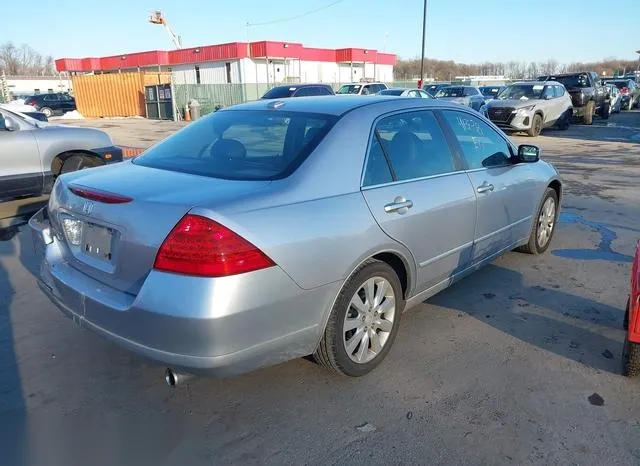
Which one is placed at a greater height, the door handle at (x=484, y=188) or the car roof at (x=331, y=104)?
the car roof at (x=331, y=104)

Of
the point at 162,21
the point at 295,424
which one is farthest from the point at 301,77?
the point at 295,424

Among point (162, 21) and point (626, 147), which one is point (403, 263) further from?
point (162, 21)

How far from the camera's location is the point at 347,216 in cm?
277

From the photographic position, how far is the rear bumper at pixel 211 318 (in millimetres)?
2279

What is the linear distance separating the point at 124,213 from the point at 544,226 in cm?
421

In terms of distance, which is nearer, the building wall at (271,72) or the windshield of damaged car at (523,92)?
the windshield of damaged car at (523,92)

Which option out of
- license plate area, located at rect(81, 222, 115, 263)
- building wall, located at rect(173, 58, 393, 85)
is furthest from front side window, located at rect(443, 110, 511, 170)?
building wall, located at rect(173, 58, 393, 85)

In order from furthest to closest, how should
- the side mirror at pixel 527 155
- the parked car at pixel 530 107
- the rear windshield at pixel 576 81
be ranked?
the rear windshield at pixel 576 81 → the parked car at pixel 530 107 → the side mirror at pixel 527 155

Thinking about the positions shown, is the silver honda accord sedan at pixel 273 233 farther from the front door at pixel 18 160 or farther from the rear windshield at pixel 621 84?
the rear windshield at pixel 621 84

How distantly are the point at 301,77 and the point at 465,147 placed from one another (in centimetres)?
4323

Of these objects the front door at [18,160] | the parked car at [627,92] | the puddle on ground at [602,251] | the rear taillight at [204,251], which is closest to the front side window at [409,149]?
the rear taillight at [204,251]

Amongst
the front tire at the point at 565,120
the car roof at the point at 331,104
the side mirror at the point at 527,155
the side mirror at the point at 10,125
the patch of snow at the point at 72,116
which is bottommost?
the patch of snow at the point at 72,116

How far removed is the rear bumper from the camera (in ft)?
7.48

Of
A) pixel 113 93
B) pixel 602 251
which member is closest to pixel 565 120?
pixel 602 251
